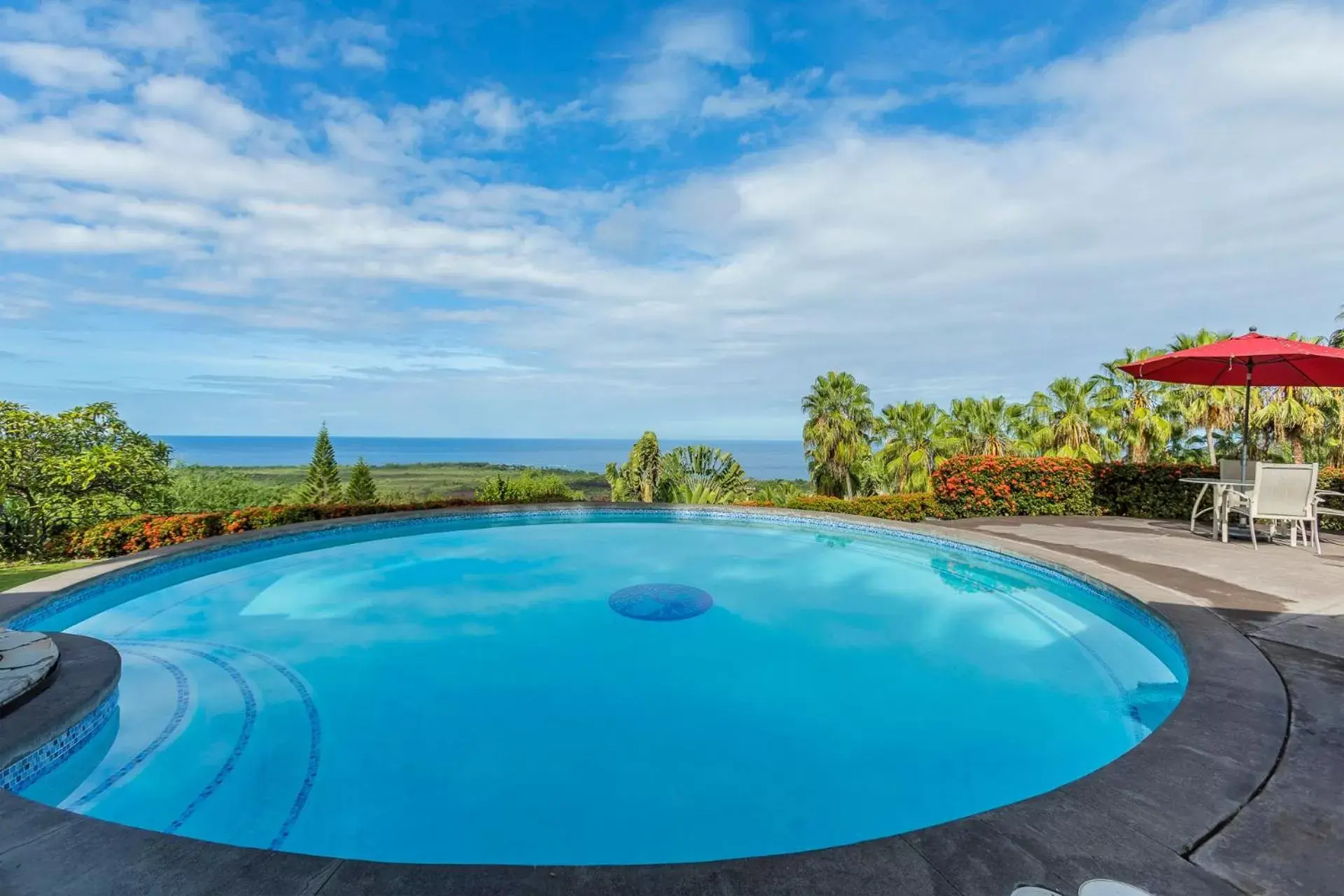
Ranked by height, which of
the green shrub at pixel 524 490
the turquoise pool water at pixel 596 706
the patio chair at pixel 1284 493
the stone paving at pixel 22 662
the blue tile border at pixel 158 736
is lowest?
the turquoise pool water at pixel 596 706

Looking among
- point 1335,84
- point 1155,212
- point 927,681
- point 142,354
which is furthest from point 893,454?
point 142,354

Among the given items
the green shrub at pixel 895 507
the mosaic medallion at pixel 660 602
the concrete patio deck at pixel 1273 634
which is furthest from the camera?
the green shrub at pixel 895 507

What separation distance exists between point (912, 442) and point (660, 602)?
18.7 meters

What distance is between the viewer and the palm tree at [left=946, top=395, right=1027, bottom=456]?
21.9 meters

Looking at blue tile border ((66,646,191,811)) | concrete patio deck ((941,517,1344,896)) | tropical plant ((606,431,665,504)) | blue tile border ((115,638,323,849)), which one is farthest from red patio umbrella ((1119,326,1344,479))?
tropical plant ((606,431,665,504))

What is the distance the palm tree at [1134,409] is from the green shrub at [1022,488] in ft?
34.1

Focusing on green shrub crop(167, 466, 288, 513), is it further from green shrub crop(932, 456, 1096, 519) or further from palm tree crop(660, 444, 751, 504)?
green shrub crop(932, 456, 1096, 519)

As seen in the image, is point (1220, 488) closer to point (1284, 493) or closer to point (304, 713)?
point (1284, 493)

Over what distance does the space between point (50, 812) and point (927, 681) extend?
5.53 metres

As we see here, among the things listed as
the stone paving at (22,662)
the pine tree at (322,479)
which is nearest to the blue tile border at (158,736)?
the stone paving at (22,662)

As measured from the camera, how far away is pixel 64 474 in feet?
35.1

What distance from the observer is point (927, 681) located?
5020 millimetres

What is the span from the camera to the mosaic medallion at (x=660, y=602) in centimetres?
679

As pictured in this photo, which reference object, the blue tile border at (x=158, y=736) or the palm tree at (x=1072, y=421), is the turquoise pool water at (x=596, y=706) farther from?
the palm tree at (x=1072, y=421)
